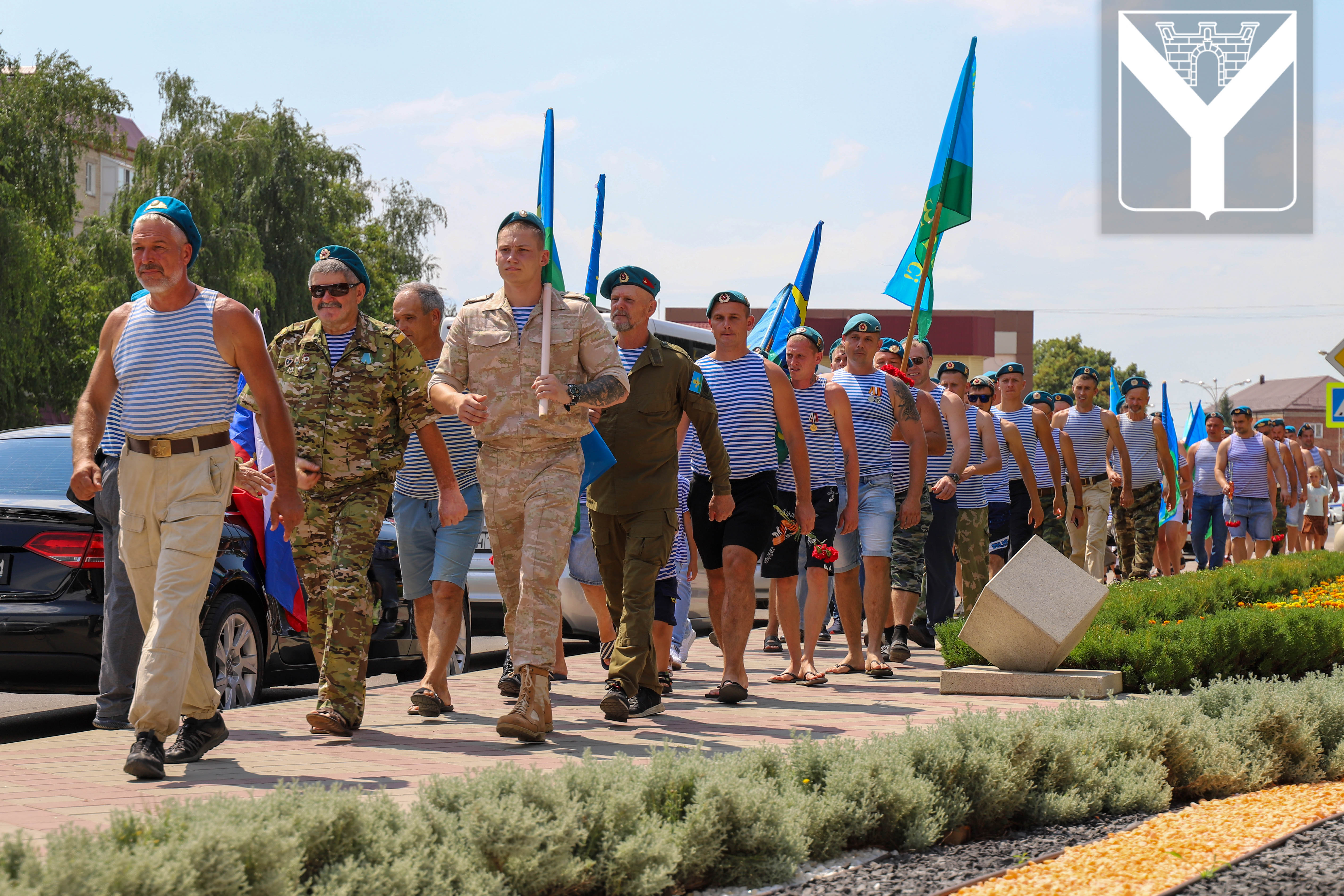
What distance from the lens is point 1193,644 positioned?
808 centimetres

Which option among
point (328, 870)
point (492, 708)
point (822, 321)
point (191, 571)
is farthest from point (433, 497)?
point (822, 321)

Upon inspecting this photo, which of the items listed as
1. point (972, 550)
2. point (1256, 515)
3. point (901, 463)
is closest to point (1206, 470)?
point (1256, 515)

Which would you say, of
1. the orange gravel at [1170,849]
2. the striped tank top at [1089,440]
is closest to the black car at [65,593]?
the orange gravel at [1170,849]

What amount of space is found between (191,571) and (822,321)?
70.3 meters

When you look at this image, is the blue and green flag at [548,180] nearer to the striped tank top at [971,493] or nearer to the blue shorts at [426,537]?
the blue shorts at [426,537]

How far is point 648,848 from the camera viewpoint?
3625 mm

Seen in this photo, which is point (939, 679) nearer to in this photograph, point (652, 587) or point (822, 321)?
point (652, 587)

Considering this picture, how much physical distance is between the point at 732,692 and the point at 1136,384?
10354 mm

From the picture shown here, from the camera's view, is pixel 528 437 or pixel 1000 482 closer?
pixel 528 437

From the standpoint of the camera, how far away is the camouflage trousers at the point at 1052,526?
45.0ft

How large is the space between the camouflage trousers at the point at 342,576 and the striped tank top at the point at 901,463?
195 inches

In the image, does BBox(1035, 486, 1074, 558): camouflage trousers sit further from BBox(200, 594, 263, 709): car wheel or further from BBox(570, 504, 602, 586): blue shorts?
BBox(200, 594, 263, 709): car wheel

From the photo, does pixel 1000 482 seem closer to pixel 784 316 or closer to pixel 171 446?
pixel 784 316

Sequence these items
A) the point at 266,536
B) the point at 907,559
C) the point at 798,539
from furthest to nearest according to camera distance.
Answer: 1. the point at 907,559
2. the point at 798,539
3. the point at 266,536
